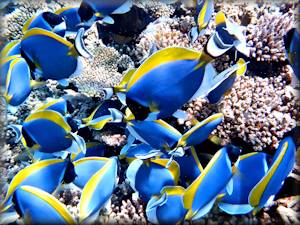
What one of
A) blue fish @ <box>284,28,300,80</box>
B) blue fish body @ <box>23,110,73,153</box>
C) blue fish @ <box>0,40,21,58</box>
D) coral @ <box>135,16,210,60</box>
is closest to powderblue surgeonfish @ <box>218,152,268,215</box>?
blue fish @ <box>284,28,300,80</box>

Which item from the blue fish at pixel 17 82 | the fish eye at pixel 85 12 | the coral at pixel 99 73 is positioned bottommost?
the coral at pixel 99 73

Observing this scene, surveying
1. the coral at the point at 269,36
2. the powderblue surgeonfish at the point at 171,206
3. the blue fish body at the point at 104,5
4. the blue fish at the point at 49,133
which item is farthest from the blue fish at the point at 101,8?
the powderblue surgeonfish at the point at 171,206

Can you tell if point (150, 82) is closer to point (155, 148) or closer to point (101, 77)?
point (155, 148)

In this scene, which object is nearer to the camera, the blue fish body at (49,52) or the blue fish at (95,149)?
the blue fish body at (49,52)

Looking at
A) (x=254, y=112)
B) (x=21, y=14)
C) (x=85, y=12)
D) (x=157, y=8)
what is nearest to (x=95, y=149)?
(x=85, y=12)

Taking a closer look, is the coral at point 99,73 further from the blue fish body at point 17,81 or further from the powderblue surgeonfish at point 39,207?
the powderblue surgeonfish at point 39,207

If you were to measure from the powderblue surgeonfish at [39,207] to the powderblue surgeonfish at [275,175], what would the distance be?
3.03 ft

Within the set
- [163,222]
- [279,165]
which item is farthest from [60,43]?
[279,165]

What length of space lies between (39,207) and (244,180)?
1104mm

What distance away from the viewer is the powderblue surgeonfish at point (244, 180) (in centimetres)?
182

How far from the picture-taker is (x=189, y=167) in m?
2.02

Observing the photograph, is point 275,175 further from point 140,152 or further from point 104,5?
point 104,5

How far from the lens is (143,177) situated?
6.20 ft

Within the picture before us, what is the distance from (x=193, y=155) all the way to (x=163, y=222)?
0.46m
